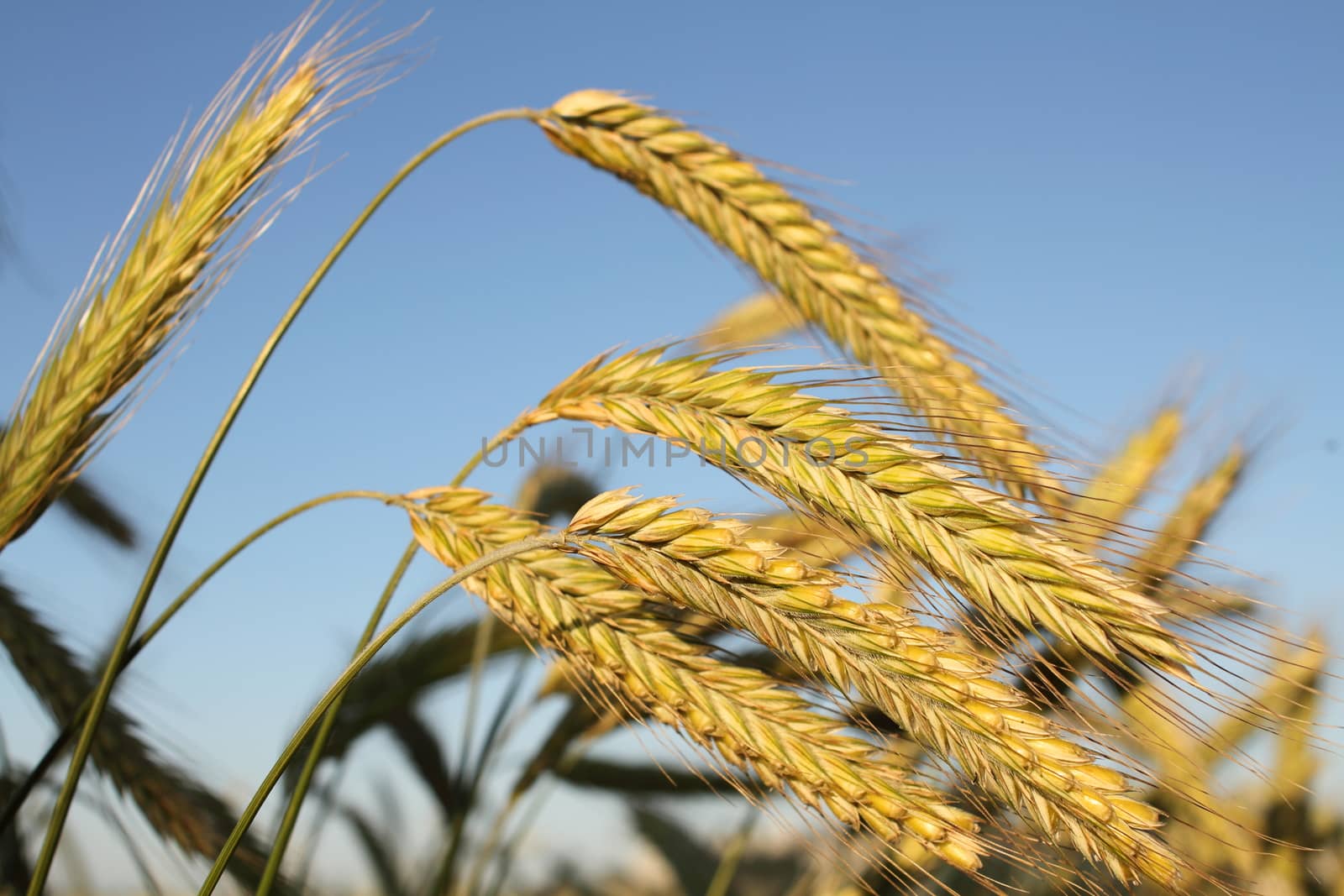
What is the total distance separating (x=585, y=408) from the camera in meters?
1.29

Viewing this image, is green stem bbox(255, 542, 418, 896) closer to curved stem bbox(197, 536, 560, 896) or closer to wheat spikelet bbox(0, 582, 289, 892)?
curved stem bbox(197, 536, 560, 896)

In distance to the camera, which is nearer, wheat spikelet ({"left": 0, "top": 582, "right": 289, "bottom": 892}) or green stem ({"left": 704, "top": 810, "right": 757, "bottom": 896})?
wheat spikelet ({"left": 0, "top": 582, "right": 289, "bottom": 892})

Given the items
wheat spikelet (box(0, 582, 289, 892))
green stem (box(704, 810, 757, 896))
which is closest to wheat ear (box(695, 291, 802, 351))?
green stem (box(704, 810, 757, 896))

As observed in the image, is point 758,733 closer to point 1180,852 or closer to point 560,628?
point 560,628

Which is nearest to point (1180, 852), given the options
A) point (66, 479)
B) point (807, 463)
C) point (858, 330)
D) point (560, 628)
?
point (807, 463)

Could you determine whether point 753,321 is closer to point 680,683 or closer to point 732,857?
point 732,857

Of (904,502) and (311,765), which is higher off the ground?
(904,502)

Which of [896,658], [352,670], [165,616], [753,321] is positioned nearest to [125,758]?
[165,616]

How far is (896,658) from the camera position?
0.98 meters

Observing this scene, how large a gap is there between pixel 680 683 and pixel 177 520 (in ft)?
2.64

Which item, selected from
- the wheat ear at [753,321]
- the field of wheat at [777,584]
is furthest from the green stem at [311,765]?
the wheat ear at [753,321]

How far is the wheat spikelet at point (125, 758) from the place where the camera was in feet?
5.35

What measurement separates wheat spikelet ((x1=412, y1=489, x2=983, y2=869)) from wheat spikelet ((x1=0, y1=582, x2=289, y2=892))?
2.83 feet

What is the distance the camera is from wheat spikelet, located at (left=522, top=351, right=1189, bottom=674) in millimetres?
985
